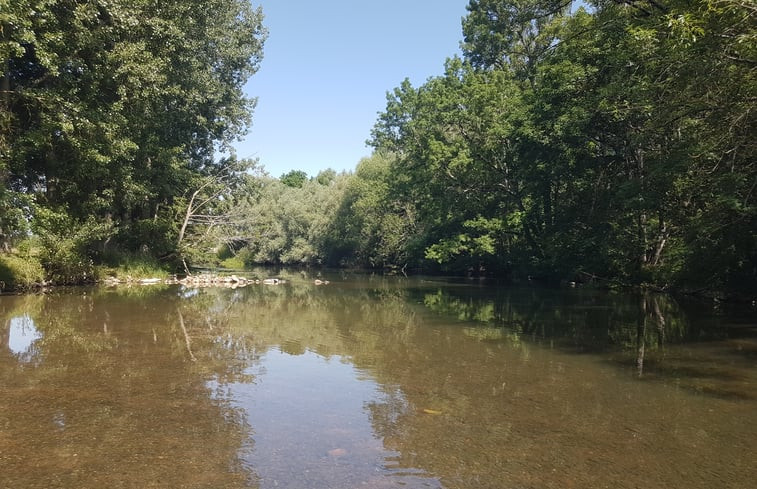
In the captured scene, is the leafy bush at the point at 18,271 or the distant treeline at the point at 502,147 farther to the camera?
the leafy bush at the point at 18,271

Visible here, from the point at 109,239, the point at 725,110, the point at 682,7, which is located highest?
the point at 682,7

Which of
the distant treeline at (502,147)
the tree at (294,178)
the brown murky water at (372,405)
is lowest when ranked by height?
the brown murky water at (372,405)

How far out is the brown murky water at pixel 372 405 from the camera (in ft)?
13.8

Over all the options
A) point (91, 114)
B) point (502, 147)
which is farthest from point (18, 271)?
point (502, 147)

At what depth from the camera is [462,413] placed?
585 centimetres

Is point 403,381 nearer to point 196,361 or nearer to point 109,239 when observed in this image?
point 196,361

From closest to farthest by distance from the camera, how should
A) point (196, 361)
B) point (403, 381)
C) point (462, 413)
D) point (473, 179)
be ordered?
1. point (462, 413)
2. point (403, 381)
3. point (196, 361)
4. point (473, 179)

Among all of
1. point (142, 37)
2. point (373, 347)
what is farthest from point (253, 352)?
point (142, 37)

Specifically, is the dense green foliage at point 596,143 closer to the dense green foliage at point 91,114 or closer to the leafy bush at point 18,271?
the dense green foliage at point 91,114

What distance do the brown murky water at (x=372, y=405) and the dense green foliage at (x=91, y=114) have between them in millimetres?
8677

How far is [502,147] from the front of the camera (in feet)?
112

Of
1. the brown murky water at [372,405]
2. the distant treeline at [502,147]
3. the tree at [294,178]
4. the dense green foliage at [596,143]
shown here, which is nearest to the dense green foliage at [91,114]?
the distant treeline at [502,147]

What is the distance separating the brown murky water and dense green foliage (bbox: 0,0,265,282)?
8.68 metres

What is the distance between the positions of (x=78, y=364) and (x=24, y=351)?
1698mm
